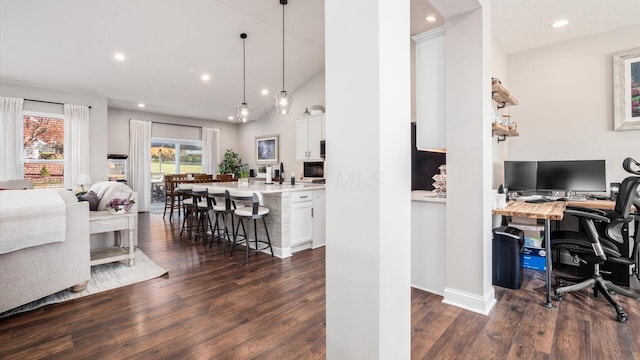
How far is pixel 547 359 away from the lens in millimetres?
1646

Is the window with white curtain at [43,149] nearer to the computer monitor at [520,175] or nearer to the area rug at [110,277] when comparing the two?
the area rug at [110,277]

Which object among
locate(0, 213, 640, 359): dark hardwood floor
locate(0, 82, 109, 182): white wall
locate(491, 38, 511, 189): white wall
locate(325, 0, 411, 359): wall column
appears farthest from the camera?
locate(0, 82, 109, 182): white wall

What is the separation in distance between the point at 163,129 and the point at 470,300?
8.26 m

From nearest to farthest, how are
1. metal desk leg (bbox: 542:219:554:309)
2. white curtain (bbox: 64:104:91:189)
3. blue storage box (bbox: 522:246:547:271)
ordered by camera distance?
metal desk leg (bbox: 542:219:554:309)
blue storage box (bbox: 522:246:547:271)
white curtain (bbox: 64:104:91:189)

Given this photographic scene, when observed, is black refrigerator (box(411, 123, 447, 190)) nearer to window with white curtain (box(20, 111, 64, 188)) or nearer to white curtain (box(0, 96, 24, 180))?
window with white curtain (box(20, 111, 64, 188))

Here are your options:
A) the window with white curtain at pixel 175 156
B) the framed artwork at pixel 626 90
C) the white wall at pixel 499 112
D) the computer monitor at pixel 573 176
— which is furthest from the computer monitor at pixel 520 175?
the window with white curtain at pixel 175 156

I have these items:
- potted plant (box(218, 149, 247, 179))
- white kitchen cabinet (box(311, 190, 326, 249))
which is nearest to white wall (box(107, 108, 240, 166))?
potted plant (box(218, 149, 247, 179))

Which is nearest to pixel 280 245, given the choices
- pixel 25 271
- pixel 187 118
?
pixel 25 271

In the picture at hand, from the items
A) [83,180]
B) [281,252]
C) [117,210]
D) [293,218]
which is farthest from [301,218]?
[83,180]

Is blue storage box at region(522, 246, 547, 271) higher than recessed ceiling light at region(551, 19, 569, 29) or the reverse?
the reverse

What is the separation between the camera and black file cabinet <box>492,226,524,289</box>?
2621mm

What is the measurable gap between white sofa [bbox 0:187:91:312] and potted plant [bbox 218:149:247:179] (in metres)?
5.87

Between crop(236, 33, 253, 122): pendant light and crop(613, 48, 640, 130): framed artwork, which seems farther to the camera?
crop(236, 33, 253, 122): pendant light

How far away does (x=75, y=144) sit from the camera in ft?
18.7
